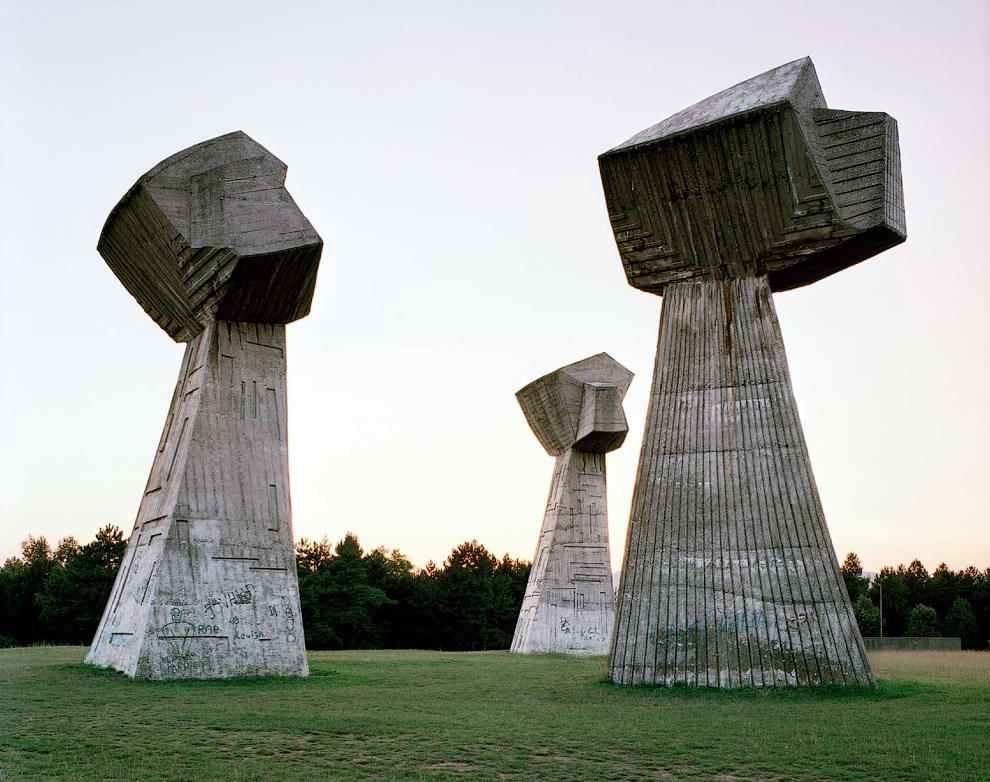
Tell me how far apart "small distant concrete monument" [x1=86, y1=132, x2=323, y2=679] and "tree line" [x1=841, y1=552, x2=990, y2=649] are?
44.4m

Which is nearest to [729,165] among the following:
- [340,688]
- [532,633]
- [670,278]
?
[670,278]

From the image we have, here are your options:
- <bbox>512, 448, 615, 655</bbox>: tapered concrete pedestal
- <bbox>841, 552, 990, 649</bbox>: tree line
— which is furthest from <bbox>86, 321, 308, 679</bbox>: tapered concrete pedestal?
<bbox>841, 552, 990, 649</bbox>: tree line

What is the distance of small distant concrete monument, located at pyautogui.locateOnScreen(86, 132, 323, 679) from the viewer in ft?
49.6

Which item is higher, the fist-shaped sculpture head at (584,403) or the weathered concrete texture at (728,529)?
the fist-shaped sculpture head at (584,403)

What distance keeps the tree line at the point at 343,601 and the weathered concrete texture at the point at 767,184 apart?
32392 mm

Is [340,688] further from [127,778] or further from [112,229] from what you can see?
[112,229]

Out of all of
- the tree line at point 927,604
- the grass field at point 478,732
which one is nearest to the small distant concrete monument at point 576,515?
the grass field at point 478,732

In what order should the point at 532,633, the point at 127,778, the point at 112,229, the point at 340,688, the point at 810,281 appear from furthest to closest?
1. the point at 532,633
2. the point at 112,229
3. the point at 810,281
4. the point at 340,688
5. the point at 127,778

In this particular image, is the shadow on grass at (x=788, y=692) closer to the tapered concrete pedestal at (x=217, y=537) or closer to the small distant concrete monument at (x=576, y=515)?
the tapered concrete pedestal at (x=217, y=537)

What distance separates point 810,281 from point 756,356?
193cm

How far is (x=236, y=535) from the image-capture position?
623 inches

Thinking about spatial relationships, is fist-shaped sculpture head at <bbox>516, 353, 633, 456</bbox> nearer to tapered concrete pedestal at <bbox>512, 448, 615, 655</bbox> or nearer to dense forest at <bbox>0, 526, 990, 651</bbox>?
tapered concrete pedestal at <bbox>512, 448, 615, 655</bbox>

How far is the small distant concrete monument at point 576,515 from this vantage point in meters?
29.2

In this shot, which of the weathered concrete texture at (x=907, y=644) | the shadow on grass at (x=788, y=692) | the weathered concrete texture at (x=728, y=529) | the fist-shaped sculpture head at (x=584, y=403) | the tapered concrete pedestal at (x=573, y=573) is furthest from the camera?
the weathered concrete texture at (x=907, y=644)
